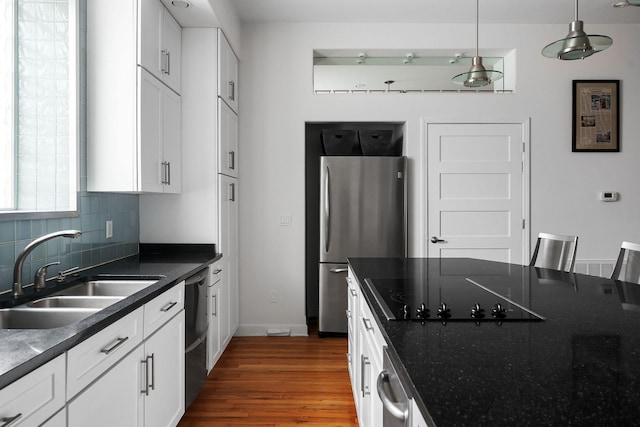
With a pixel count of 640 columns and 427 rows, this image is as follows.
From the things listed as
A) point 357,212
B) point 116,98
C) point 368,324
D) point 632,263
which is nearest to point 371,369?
point 368,324

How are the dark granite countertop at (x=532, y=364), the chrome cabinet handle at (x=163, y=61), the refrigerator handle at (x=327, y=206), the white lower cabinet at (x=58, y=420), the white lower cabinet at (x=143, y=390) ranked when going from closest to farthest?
the dark granite countertop at (x=532, y=364), the white lower cabinet at (x=58, y=420), the white lower cabinet at (x=143, y=390), the chrome cabinet handle at (x=163, y=61), the refrigerator handle at (x=327, y=206)

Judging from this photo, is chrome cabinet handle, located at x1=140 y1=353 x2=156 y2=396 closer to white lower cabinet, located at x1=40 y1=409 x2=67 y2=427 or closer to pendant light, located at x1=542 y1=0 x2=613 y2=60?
white lower cabinet, located at x1=40 y1=409 x2=67 y2=427

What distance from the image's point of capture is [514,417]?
0.67 metres

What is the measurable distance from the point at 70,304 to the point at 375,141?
2864mm

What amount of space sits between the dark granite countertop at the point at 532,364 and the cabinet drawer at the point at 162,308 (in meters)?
0.92

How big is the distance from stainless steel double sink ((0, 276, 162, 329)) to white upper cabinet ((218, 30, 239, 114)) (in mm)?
1671

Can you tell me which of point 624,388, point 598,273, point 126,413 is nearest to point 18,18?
point 126,413

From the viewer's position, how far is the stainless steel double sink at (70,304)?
5.08ft

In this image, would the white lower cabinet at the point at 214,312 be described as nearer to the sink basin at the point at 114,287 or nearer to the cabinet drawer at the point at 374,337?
the sink basin at the point at 114,287

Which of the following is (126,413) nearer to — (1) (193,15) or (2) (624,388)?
(2) (624,388)

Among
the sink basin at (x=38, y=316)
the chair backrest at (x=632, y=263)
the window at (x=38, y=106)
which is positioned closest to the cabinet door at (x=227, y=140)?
the window at (x=38, y=106)

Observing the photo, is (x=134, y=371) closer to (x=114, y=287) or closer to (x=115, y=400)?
(x=115, y=400)

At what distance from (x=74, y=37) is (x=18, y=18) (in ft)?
0.90

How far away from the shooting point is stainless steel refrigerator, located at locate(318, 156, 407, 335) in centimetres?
374
